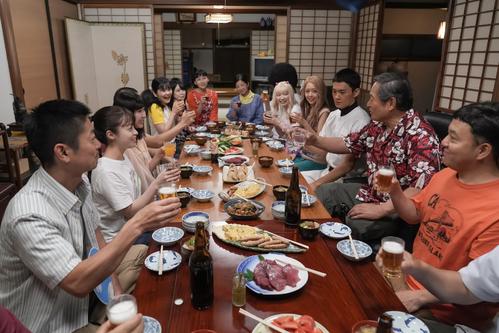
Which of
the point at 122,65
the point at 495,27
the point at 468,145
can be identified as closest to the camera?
the point at 468,145

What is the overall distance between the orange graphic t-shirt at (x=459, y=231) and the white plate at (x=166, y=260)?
47.4 inches

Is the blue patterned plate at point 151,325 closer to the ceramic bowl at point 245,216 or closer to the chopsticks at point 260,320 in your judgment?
the chopsticks at point 260,320

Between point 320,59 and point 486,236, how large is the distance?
22.0 ft

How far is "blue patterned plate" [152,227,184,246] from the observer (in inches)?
65.7

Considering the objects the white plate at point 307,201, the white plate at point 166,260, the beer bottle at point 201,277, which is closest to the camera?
the beer bottle at point 201,277

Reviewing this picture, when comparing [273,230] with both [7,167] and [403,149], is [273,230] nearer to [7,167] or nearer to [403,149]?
[403,149]

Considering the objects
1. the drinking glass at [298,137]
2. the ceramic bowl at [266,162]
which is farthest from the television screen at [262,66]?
the ceramic bowl at [266,162]

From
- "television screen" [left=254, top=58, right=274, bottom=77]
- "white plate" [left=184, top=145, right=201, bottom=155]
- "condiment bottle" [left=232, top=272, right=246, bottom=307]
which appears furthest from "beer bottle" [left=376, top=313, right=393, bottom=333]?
"television screen" [left=254, top=58, right=274, bottom=77]

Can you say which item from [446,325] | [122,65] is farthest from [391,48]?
[446,325]

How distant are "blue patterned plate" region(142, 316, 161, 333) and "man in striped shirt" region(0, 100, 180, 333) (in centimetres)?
30

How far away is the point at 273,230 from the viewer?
183 centimetres

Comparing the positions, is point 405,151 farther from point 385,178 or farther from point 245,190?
point 245,190

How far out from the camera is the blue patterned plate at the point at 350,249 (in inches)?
62.0

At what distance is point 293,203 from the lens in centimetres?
186
